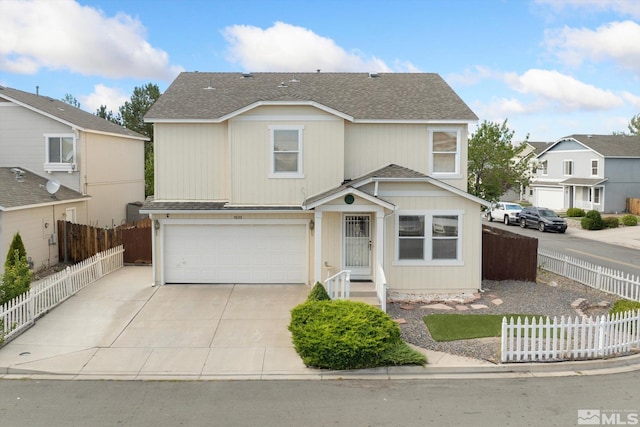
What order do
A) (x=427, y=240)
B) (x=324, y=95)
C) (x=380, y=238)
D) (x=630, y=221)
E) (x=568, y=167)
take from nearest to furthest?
1. (x=380, y=238)
2. (x=427, y=240)
3. (x=324, y=95)
4. (x=630, y=221)
5. (x=568, y=167)

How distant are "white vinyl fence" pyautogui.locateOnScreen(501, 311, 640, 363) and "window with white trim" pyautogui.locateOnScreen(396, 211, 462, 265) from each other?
216 inches

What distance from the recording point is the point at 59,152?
25234mm

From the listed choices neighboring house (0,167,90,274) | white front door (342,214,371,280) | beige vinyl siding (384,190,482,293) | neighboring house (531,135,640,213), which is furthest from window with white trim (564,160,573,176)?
neighboring house (0,167,90,274)

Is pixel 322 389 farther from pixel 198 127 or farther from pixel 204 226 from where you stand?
pixel 198 127

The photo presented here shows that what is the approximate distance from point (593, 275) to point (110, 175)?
23.1m

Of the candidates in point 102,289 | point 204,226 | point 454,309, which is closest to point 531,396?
point 454,309

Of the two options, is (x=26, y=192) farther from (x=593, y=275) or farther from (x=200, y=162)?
(x=593, y=275)

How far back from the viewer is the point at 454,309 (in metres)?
15.9

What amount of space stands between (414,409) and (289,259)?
9829mm

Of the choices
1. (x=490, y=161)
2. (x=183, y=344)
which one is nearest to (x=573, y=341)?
(x=183, y=344)

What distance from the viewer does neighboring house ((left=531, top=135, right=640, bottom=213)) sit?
46594 millimetres

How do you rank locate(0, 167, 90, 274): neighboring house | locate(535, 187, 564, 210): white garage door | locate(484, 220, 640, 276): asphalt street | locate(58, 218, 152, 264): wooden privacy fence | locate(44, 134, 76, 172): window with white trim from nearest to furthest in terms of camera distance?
1. locate(0, 167, 90, 274): neighboring house
2. locate(58, 218, 152, 264): wooden privacy fence
3. locate(484, 220, 640, 276): asphalt street
4. locate(44, 134, 76, 172): window with white trim
5. locate(535, 187, 564, 210): white garage door

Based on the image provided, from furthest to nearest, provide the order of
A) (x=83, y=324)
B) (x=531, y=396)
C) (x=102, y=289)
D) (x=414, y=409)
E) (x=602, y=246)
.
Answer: (x=602, y=246) → (x=102, y=289) → (x=83, y=324) → (x=531, y=396) → (x=414, y=409)

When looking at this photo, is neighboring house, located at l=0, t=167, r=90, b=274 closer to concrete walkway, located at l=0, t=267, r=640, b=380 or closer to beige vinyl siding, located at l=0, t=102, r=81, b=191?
beige vinyl siding, located at l=0, t=102, r=81, b=191
